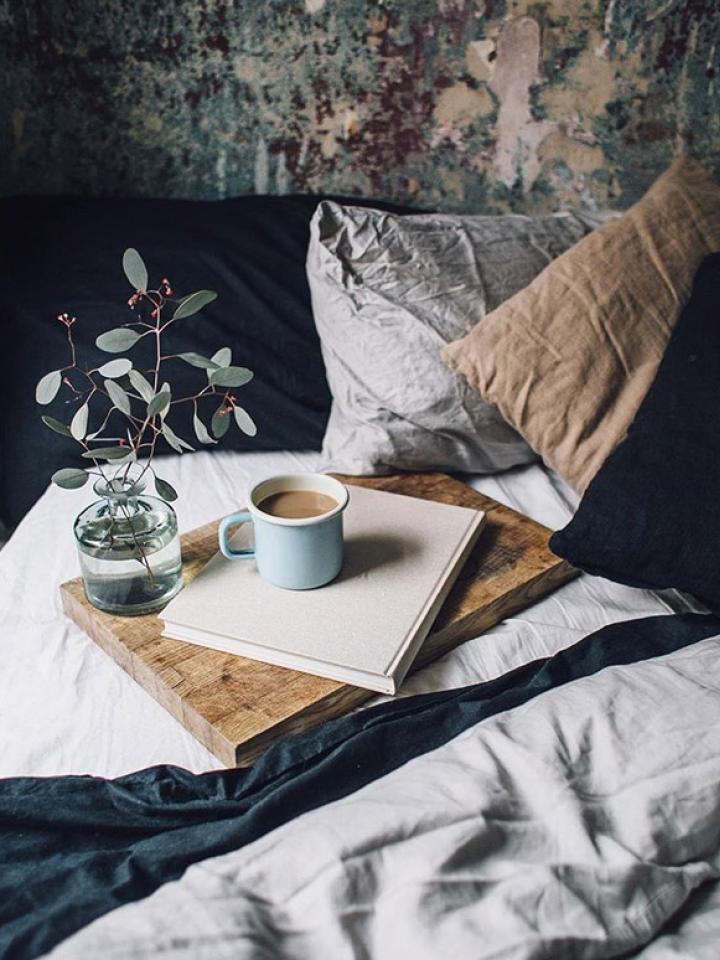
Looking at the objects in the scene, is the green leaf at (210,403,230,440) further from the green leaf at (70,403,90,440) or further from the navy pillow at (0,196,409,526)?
the navy pillow at (0,196,409,526)

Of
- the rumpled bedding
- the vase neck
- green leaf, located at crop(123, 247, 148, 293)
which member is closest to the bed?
the rumpled bedding

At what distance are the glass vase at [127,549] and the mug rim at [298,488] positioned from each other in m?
0.09

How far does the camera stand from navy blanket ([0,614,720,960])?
2.42 ft

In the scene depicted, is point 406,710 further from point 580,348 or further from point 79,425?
point 580,348

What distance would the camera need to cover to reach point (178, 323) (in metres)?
1.48

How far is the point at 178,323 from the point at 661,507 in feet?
2.50

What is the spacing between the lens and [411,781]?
743 mm

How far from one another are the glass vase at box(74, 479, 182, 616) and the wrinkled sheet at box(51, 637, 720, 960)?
1.26ft

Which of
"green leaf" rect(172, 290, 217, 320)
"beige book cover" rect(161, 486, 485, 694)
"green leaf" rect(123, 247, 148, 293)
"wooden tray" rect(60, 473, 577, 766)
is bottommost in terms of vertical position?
"wooden tray" rect(60, 473, 577, 766)

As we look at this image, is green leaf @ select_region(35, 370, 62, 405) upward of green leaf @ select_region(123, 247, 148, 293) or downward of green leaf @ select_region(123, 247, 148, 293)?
downward

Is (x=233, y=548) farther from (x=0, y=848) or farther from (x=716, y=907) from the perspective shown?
(x=716, y=907)

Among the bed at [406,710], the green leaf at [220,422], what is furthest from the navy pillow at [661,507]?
the green leaf at [220,422]

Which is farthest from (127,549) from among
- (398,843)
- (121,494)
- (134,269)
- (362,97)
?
(362,97)

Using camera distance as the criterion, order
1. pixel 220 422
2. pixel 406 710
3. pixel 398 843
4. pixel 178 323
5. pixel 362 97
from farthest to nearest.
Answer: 1. pixel 362 97
2. pixel 178 323
3. pixel 220 422
4. pixel 406 710
5. pixel 398 843
